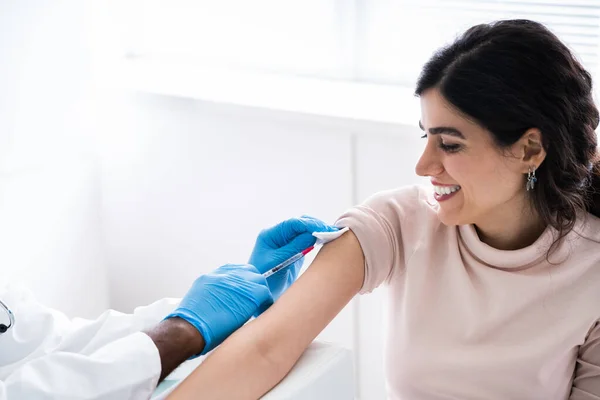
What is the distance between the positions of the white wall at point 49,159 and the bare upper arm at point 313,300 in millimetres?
973

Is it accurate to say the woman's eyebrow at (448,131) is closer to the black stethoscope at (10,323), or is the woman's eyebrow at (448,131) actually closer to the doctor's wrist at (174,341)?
the doctor's wrist at (174,341)

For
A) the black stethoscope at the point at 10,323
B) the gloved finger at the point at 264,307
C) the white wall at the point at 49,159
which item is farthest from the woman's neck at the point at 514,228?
the white wall at the point at 49,159

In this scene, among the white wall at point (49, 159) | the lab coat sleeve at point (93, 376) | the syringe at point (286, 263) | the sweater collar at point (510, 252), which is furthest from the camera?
the white wall at point (49, 159)

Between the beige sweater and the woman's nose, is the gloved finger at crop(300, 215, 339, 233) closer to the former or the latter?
the beige sweater

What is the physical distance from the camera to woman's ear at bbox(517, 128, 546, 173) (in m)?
1.54

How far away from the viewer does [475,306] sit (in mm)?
1667

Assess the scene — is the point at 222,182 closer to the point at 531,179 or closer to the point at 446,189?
the point at 446,189

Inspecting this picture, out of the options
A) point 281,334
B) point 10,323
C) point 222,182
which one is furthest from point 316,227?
point 222,182

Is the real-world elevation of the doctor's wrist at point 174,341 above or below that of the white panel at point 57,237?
above

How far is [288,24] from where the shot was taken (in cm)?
270

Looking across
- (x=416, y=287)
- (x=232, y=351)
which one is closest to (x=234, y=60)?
→ (x=416, y=287)

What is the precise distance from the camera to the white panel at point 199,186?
93.3 inches

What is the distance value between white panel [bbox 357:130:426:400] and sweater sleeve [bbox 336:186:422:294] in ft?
1.39

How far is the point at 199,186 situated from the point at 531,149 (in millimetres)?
1282
